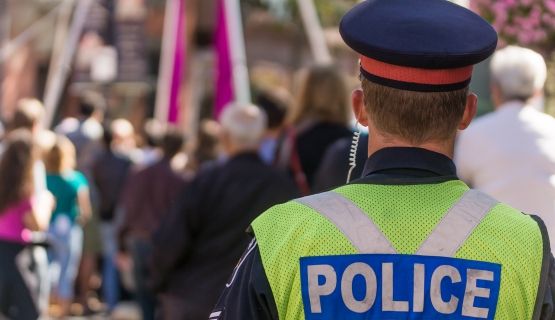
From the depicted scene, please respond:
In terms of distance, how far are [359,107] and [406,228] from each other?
301 millimetres

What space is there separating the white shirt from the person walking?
4355mm

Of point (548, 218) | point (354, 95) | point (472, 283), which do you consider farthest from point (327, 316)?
point (548, 218)

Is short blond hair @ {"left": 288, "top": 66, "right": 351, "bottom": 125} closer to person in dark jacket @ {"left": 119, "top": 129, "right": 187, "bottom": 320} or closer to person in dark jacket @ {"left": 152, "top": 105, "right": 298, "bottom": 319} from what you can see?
person in dark jacket @ {"left": 152, "top": 105, "right": 298, "bottom": 319}

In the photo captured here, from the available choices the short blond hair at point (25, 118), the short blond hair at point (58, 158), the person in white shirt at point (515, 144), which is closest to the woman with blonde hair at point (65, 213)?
the short blond hair at point (58, 158)

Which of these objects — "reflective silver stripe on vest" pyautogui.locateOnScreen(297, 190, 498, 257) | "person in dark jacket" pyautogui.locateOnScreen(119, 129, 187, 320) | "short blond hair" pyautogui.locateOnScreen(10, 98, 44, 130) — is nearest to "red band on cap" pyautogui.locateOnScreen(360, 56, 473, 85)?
"reflective silver stripe on vest" pyautogui.locateOnScreen(297, 190, 498, 257)

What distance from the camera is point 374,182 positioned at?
3.01m

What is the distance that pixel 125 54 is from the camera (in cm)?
1669

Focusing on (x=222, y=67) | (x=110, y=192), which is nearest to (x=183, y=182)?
(x=222, y=67)

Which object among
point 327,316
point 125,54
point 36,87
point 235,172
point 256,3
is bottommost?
point 36,87

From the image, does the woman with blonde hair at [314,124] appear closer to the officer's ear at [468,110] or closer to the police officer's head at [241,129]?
the police officer's head at [241,129]

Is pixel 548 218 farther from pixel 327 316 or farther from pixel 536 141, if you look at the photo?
pixel 327 316

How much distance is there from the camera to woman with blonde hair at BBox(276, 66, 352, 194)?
7.77 meters

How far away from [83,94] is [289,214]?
12.4 m

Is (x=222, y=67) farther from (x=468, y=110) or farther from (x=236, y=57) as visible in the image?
(x=468, y=110)
